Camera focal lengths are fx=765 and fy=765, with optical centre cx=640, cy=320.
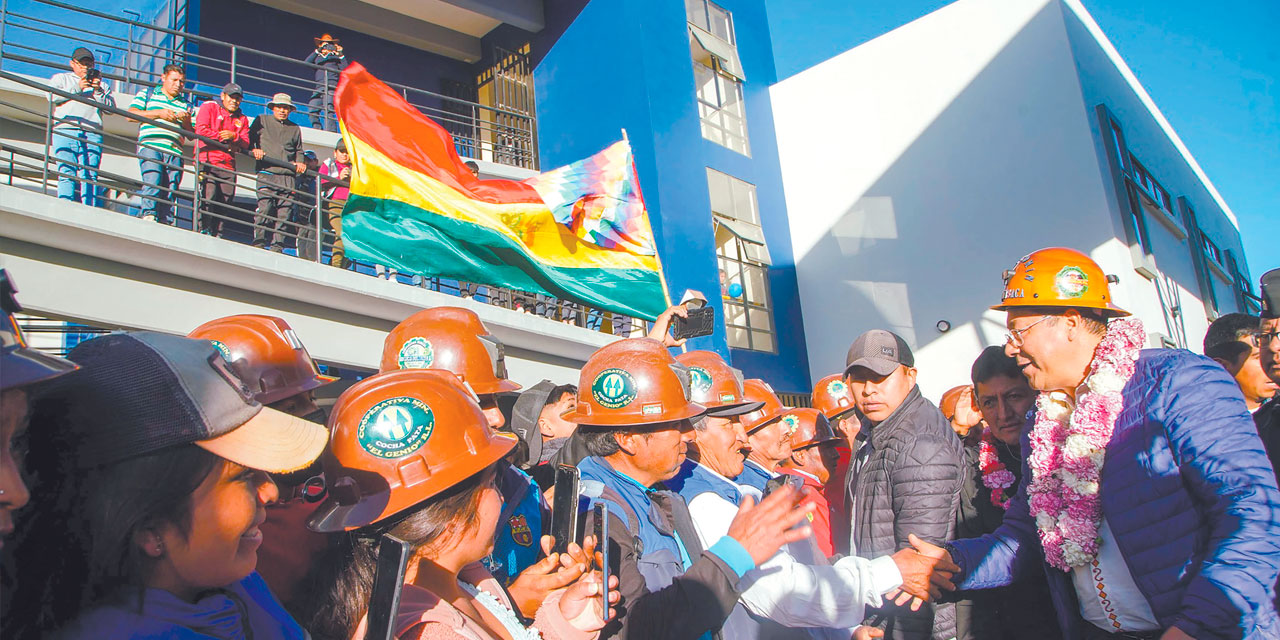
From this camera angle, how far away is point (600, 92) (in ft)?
45.9

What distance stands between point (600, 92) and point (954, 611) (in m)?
11.9

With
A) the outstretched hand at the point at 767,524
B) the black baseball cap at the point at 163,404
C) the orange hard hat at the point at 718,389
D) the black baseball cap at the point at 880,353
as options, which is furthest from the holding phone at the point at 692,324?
the black baseball cap at the point at 163,404

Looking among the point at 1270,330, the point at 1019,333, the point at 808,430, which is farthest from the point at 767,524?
the point at 808,430

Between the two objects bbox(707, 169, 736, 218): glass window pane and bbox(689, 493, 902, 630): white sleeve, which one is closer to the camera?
bbox(689, 493, 902, 630): white sleeve

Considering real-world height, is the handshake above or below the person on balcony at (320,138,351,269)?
below

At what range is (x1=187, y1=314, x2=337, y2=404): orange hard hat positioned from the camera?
9.67ft

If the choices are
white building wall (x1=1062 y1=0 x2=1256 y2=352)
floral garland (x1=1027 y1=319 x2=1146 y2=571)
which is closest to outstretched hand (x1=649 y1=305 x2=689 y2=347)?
floral garland (x1=1027 y1=319 x2=1146 y2=571)

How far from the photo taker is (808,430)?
595 cm

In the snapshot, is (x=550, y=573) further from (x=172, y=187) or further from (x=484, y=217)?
(x=172, y=187)

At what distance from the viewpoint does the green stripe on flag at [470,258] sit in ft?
22.2

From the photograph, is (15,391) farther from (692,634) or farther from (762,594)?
(762,594)

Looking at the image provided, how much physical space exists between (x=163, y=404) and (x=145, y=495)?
0.53 feet

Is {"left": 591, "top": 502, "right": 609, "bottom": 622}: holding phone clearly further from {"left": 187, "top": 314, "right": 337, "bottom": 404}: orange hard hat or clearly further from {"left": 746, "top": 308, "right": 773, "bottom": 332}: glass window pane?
{"left": 746, "top": 308, "right": 773, "bottom": 332}: glass window pane

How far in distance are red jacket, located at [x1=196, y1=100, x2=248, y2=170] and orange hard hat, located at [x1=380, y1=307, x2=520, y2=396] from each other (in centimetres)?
480
